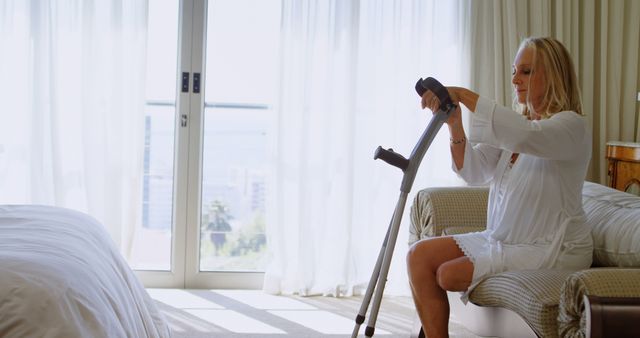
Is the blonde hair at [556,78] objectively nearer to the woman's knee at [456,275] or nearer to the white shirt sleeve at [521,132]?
the white shirt sleeve at [521,132]

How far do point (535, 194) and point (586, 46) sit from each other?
1882 millimetres

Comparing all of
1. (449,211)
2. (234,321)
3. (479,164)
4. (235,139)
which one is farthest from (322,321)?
(479,164)

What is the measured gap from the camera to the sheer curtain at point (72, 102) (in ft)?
12.7

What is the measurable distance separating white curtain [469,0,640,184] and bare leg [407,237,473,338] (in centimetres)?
170

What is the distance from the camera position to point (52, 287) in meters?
1.59

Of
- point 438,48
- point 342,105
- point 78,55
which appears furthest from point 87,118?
point 438,48

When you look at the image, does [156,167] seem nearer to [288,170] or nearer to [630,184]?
[288,170]

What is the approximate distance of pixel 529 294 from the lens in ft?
6.48

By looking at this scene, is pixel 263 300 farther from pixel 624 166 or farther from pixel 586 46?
pixel 586 46

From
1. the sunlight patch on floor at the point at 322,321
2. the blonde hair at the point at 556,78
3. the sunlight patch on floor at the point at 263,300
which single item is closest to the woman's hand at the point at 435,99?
the blonde hair at the point at 556,78

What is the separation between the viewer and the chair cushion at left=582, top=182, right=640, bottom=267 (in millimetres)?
2307

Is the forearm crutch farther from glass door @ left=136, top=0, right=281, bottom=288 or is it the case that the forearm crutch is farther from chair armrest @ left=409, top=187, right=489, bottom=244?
glass door @ left=136, top=0, right=281, bottom=288

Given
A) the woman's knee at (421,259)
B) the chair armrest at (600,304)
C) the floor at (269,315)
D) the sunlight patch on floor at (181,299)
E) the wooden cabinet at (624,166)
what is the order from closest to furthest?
the chair armrest at (600,304) < the woman's knee at (421,259) < the floor at (269,315) < the wooden cabinet at (624,166) < the sunlight patch on floor at (181,299)

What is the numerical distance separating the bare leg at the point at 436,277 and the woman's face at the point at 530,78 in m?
0.51
